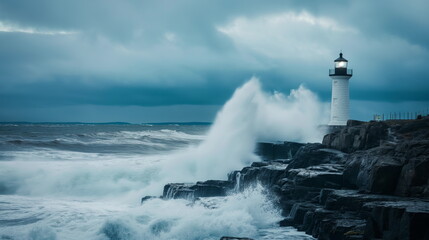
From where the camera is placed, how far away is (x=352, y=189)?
29.0ft

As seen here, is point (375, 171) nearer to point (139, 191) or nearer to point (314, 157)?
point (314, 157)

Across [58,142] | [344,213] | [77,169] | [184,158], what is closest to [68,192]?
[77,169]

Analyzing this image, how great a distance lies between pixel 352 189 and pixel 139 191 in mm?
7251

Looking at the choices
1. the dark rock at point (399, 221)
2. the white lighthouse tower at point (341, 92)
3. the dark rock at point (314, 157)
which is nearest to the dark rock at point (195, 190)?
the dark rock at point (314, 157)

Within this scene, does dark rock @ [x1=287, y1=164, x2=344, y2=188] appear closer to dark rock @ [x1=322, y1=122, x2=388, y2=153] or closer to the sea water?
the sea water

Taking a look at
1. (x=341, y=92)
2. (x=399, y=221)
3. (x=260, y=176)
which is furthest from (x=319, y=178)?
(x=341, y=92)

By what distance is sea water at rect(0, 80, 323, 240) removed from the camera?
8.41 metres

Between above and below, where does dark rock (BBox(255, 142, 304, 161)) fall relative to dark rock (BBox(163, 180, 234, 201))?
above

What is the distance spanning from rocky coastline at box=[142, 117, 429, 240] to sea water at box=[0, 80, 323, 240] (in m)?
0.51

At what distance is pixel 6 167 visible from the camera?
15.4 metres

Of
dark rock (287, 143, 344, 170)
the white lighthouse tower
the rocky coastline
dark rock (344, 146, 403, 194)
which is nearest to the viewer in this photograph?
the rocky coastline

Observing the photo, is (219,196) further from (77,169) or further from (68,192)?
(77,169)

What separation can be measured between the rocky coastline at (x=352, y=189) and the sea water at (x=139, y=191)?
20.0 inches

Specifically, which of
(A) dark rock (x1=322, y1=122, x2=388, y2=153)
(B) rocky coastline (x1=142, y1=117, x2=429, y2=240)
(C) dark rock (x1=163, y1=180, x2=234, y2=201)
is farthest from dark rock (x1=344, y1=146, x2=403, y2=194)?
(C) dark rock (x1=163, y1=180, x2=234, y2=201)
